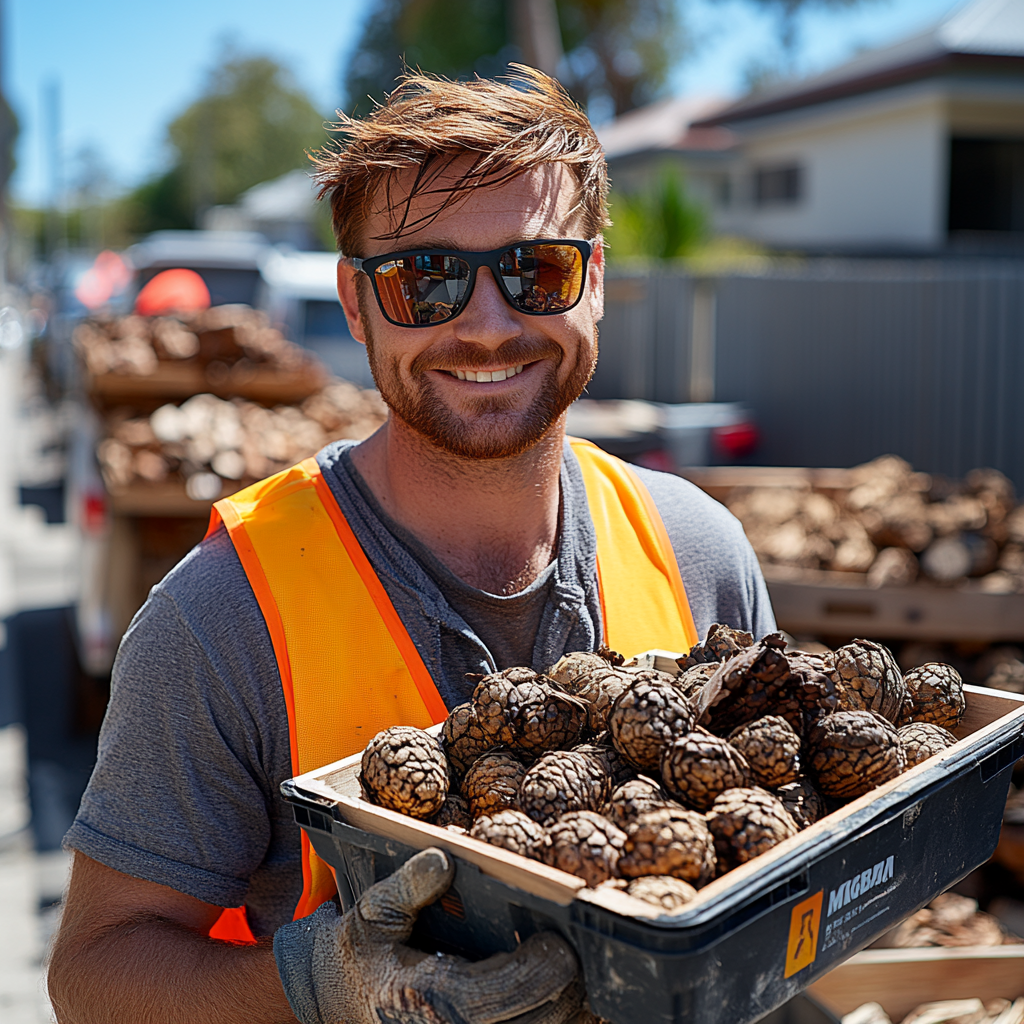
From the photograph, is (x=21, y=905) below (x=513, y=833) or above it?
below

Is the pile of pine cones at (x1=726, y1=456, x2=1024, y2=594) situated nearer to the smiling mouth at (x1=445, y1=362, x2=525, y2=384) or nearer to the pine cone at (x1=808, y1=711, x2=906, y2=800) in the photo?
the smiling mouth at (x1=445, y1=362, x2=525, y2=384)

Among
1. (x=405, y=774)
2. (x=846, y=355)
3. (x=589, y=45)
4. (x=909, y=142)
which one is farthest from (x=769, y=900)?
(x=589, y=45)

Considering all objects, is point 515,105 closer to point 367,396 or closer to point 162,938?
point 162,938

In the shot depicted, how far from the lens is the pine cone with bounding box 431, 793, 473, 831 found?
1711 mm

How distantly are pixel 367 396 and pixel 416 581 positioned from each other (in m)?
6.13

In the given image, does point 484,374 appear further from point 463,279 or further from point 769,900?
point 769,900

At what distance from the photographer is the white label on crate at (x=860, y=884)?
1.57 meters

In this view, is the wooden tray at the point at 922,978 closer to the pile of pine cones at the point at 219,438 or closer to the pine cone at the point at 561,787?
the pine cone at the point at 561,787

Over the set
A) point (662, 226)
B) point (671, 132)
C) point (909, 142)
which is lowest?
point (662, 226)

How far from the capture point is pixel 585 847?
4.90 feet

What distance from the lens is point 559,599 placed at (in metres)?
2.33

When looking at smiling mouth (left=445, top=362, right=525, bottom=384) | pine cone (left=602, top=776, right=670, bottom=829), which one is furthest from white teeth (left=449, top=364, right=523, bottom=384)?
pine cone (left=602, top=776, right=670, bottom=829)

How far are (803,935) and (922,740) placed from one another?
445mm

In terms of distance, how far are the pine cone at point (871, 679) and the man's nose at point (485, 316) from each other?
0.85m
